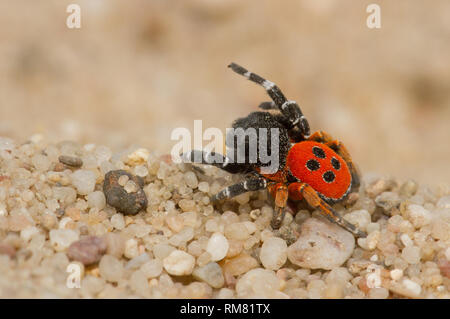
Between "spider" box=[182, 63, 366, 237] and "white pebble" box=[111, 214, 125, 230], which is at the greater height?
"spider" box=[182, 63, 366, 237]

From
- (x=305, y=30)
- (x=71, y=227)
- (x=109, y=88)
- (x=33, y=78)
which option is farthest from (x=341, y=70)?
(x=71, y=227)

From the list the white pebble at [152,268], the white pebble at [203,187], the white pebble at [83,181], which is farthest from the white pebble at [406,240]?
the white pebble at [83,181]

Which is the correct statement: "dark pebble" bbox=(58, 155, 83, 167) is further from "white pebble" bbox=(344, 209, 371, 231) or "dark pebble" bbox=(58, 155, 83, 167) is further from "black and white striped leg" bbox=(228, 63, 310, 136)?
"white pebble" bbox=(344, 209, 371, 231)

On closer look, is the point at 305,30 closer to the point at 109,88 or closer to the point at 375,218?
the point at 109,88

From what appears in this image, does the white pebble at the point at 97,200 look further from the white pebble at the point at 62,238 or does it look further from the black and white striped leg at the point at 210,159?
the black and white striped leg at the point at 210,159

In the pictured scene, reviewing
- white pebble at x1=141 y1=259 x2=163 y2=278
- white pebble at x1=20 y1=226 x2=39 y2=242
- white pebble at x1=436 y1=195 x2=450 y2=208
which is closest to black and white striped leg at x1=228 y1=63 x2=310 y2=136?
white pebble at x1=436 y1=195 x2=450 y2=208
